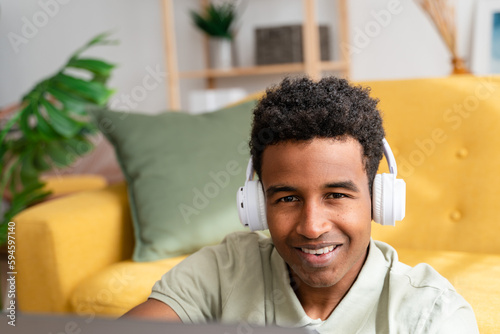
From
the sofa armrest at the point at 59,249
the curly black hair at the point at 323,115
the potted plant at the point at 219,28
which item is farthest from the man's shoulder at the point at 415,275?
the potted plant at the point at 219,28

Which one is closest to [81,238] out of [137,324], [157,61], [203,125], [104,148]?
[203,125]

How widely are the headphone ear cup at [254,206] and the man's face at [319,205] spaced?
26 mm

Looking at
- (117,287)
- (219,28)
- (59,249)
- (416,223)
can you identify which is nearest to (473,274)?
(416,223)

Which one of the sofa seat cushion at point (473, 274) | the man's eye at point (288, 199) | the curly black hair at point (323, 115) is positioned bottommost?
the sofa seat cushion at point (473, 274)

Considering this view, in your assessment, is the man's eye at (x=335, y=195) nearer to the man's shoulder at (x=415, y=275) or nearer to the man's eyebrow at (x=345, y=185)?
the man's eyebrow at (x=345, y=185)

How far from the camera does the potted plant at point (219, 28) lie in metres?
2.73

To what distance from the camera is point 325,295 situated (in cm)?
67

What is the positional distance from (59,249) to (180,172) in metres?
0.32

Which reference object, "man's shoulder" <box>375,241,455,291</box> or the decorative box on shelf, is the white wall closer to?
the decorative box on shelf

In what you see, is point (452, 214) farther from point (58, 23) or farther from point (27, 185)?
point (58, 23)

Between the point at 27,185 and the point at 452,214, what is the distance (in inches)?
51.3

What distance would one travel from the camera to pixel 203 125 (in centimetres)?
140

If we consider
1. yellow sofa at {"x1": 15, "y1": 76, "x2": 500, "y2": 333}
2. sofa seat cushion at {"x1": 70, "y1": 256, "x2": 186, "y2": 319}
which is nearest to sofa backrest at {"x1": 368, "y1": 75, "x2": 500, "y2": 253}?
yellow sofa at {"x1": 15, "y1": 76, "x2": 500, "y2": 333}

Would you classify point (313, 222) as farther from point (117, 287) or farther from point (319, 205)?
point (117, 287)
